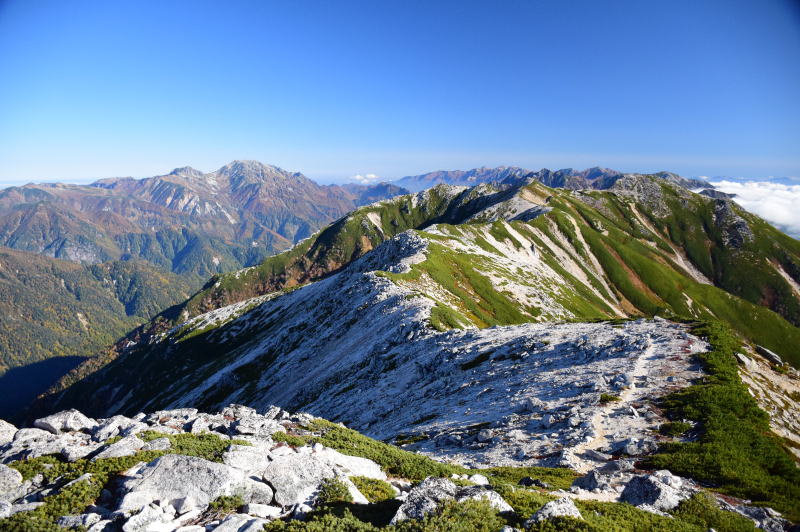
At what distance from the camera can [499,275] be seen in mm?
108562

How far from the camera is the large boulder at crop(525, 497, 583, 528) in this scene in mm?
13500

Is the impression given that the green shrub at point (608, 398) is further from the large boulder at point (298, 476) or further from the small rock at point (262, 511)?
the small rock at point (262, 511)

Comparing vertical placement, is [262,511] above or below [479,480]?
above

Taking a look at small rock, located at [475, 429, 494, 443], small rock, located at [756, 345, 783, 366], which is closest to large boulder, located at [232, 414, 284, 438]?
small rock, located at [475, 429, 494, 443]

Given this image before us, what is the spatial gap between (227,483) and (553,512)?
1281 cm

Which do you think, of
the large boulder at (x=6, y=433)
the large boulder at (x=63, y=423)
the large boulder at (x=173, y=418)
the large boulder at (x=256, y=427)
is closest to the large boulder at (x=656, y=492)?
the large boulder at (x=256, y=427)

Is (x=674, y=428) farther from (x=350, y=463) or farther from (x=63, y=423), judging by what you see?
(x=63, y=423)

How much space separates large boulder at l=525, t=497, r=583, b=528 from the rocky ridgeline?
1.5 inches

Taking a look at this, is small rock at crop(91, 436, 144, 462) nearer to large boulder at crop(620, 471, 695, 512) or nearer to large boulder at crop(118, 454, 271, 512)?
large boulder at crop(118, 454, 271, 512)

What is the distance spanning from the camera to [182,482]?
1499 centimetres

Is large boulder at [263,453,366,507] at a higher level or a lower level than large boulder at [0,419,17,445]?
higher

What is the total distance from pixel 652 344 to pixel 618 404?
1277 cm

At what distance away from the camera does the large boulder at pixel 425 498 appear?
13.6 m

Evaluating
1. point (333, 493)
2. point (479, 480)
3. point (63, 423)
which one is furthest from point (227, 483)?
point (63, 423)
